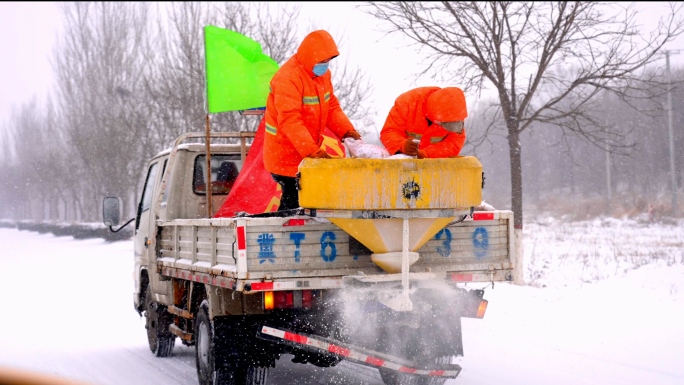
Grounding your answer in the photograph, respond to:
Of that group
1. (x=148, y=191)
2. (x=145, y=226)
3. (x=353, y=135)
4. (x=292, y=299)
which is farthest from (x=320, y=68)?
(x=148, y=191)

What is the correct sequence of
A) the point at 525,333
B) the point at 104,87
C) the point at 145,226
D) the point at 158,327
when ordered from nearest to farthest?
1. the point at 158,327
2. the point at 145,226
3. the point at 525,333
4. the point at 104,87

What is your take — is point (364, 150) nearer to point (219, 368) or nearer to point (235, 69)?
point (219, 368)

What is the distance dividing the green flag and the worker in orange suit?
2615mm

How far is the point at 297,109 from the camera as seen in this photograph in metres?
6.01

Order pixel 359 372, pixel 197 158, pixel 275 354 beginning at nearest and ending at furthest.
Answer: pixel 275 354 → pixel 359 372 → pixel 197 158

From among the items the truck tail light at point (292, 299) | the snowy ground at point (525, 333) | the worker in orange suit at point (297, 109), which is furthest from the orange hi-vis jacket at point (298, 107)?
the snowy ground at point (525, 333)

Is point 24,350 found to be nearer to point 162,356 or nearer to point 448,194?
point 162,356

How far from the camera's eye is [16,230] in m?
64.1

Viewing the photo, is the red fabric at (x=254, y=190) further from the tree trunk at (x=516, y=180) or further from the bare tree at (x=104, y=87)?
the bare tree at (x=104, y=87)

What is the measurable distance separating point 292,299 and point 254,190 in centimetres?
199

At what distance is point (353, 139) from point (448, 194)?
1.39 meters

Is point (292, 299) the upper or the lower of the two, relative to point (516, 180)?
lower

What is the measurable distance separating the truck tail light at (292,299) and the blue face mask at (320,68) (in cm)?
169

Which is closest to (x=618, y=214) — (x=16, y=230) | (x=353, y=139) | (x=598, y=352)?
(x=598, y=352)
